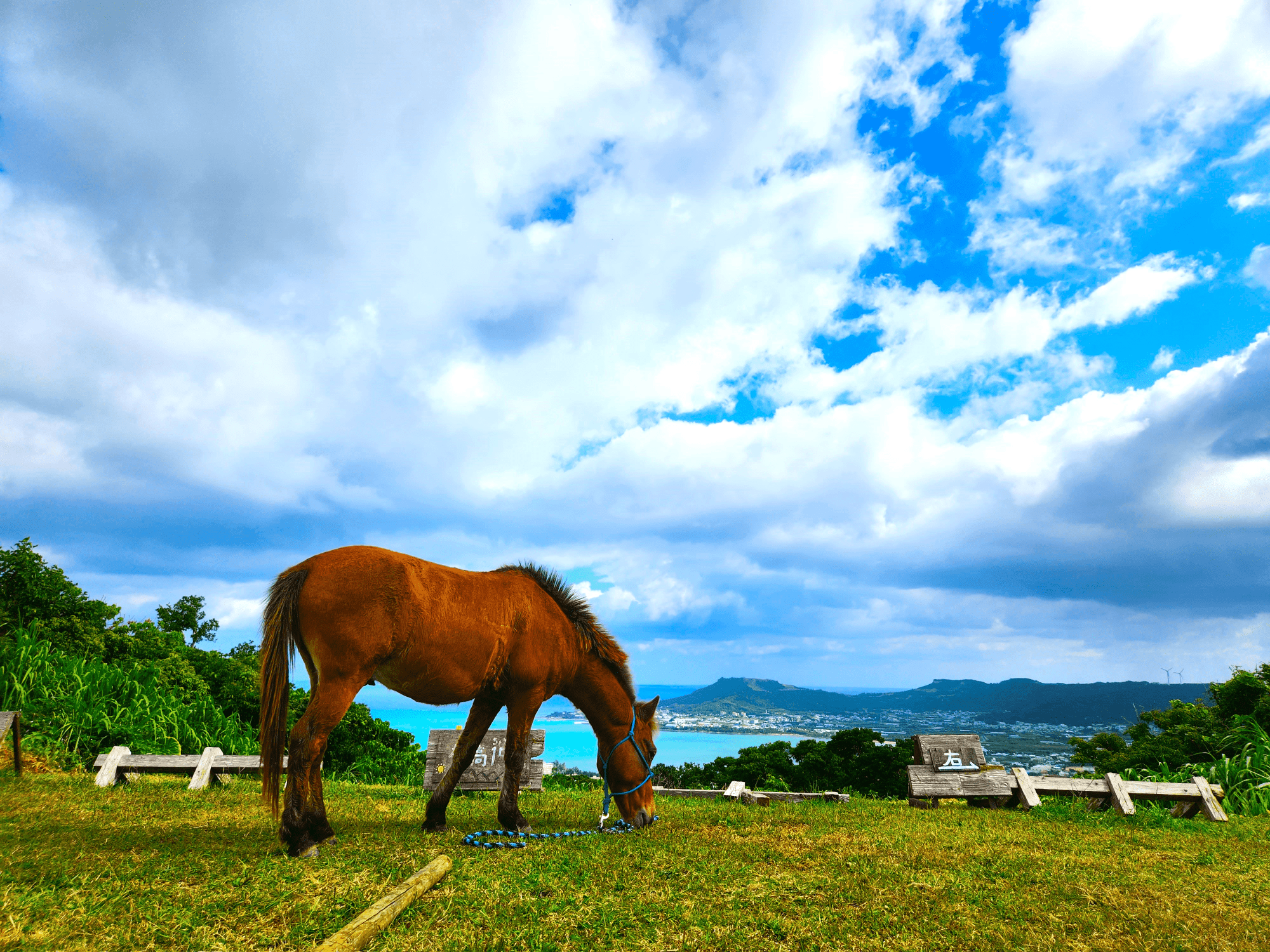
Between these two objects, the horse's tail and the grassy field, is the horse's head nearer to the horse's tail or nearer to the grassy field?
the grassy field

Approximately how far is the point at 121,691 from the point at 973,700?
5239cm

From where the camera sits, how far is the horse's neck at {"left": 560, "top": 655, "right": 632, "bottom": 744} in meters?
7.56

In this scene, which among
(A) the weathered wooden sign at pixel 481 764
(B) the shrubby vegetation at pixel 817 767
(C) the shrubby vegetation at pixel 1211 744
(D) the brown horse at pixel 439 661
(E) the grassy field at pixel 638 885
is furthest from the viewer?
(B) the shrubby vegetation at pixel 817 767

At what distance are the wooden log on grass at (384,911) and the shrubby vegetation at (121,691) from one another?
30.2 ft

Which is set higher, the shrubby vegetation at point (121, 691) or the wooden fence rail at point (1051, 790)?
the shrubby vegetation at point (121, 691)

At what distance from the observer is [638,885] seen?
481 centimetres

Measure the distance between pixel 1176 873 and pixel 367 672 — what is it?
24.3 ft

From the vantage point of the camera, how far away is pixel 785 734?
15164 mm

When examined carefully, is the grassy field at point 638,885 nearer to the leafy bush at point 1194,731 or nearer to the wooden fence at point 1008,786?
the wooden fence at point 1008,786

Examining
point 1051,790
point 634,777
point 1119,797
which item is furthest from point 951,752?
point 634,777

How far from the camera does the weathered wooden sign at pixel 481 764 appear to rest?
9.27 m

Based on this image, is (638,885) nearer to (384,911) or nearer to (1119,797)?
(384,911)

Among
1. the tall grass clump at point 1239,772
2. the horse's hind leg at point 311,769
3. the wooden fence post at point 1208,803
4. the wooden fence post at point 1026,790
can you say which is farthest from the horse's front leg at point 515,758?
the tall grass clump at point 1239,772

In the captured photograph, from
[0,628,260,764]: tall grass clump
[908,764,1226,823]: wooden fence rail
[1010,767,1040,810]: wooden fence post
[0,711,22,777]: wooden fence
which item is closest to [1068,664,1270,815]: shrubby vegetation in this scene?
[908,764,1226,823]: wooden fence rail
